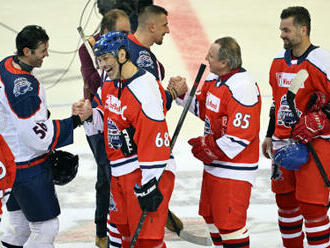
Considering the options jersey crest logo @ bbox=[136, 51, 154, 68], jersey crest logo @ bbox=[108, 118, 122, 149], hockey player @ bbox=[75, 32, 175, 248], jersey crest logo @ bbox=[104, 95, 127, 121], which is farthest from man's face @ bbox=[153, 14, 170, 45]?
jersey crest logo @ bbox=[108, 118, 122, 149]

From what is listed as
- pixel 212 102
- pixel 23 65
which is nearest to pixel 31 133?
pixel 23 65

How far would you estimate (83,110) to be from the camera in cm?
396

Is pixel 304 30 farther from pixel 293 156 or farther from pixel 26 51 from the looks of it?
pixel 26 51

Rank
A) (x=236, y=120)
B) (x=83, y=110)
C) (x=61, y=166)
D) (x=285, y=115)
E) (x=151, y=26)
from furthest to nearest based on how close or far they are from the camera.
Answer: (x=151, y=26), (x=285, y=115), (x=61, y=166), (x=83, y=110), (x=236, y=120)

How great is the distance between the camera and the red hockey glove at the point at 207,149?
13.0 ft

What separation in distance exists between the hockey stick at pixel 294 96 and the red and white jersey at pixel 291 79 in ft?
0.15

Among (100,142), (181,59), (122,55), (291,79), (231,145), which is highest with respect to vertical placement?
(122,55)

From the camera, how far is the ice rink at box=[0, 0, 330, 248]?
5133 mm

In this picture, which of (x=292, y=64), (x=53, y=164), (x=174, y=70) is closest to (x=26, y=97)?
(x=53, y=164)

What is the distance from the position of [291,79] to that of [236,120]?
54 cm

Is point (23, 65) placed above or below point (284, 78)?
above

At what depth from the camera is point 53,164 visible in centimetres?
407

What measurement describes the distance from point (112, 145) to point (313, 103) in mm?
1277

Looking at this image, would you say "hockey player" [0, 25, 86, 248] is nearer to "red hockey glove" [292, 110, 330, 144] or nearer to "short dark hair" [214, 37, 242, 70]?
"short dark hair" [214, 37, 242, 70]
